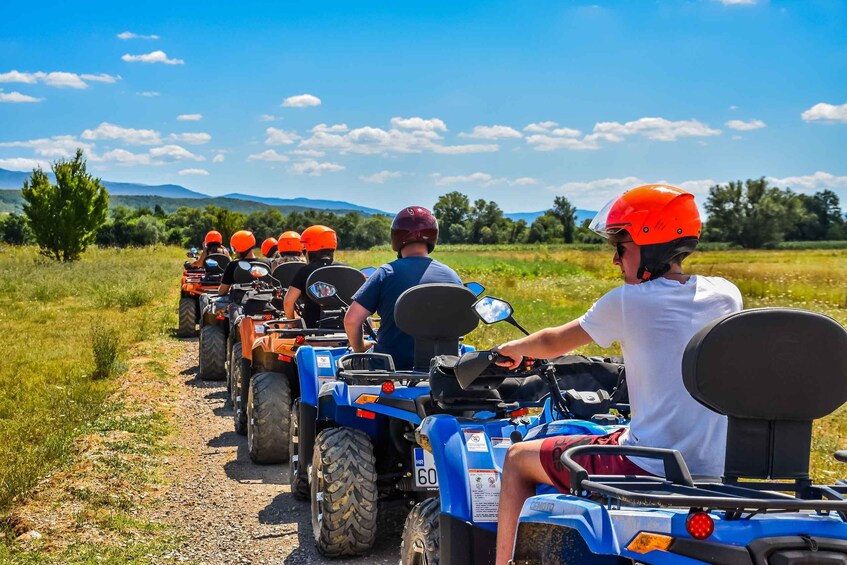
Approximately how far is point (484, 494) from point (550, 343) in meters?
0.83

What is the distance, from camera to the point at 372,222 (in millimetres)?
103188

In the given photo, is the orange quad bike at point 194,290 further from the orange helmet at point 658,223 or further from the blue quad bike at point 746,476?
the blue quad bike at point 746,476

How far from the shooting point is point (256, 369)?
9258 millimetres

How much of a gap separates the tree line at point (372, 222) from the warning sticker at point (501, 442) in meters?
9.20

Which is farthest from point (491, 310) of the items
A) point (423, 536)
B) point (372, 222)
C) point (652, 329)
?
point (372, 222)

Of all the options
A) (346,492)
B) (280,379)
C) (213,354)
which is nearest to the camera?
(346,492)

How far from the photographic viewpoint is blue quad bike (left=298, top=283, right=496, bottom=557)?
16.4 feet

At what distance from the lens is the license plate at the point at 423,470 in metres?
4.99

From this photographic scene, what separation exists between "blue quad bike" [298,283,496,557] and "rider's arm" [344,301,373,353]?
1.16 feet

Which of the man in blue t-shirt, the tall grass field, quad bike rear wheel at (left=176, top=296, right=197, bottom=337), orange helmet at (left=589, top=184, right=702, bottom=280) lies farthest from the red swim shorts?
quad bike rear wheel at (left=176, top=296, right=197, bottom=337)

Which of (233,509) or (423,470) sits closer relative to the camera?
(423,470)

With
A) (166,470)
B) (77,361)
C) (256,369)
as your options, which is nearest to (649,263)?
(166,470)

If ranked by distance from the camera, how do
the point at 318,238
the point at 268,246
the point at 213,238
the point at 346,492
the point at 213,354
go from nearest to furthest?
the point at 346,492 → the point at 318,238 → the point at 213,354 → the point at 268,246 → the point at 213,238

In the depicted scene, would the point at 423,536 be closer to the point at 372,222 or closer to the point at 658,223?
the point at 658,223
